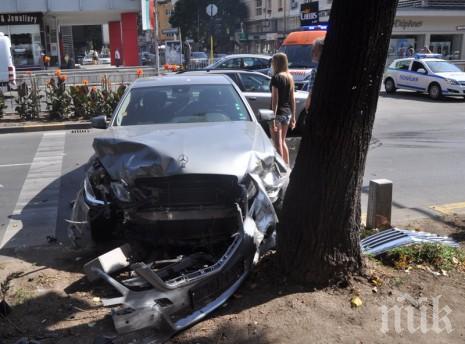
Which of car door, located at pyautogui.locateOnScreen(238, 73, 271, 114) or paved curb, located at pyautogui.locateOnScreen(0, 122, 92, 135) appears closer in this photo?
car door, located at pyautogui.locateOnScreen(238, 73, 271, 114)

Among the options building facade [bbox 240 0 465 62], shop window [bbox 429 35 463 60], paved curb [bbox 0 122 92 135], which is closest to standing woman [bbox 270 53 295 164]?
paved curb [bbox 0 122 92 135]

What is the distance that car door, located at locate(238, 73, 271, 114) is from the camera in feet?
37.9

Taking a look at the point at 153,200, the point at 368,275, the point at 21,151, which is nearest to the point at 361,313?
the point at 368,275

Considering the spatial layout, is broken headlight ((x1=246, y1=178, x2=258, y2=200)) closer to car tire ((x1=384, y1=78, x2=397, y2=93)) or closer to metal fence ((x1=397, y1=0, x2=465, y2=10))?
car tire ((x1=384, y1=78, x2=397, y2=93))

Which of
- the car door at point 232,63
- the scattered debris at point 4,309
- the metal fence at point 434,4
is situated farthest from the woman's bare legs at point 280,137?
the metal fence at point 434,4

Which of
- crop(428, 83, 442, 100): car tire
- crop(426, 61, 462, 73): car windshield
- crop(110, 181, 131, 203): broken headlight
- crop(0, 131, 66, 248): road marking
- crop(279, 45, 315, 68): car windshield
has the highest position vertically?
crop(279, 45, 315, 68): car windshield

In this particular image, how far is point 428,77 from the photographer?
19438 millimetres

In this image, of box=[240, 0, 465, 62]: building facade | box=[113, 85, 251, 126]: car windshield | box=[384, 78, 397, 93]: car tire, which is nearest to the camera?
box=[113, 85, 251, 126]: car windshield

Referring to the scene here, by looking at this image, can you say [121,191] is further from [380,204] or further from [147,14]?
[147,14]

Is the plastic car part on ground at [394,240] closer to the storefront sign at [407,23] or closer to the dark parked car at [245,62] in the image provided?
the dark parked car at [245,62]

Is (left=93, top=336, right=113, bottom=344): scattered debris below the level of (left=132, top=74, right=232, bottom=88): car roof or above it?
below

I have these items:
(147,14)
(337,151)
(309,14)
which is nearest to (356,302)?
(337,151)

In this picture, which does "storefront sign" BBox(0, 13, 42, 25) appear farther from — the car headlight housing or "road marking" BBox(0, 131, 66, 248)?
"road marking" BBox(0, 131, 66, 248)

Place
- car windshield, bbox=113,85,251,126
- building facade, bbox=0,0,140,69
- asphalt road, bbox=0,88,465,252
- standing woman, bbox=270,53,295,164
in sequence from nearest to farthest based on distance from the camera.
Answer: car windshield, bbox=113,85,251,126 → asphalt road, bbox=0,88,465,252 → standing woman, bbox=270,53,295,164 → building facade, bbox=0,0,140,69
